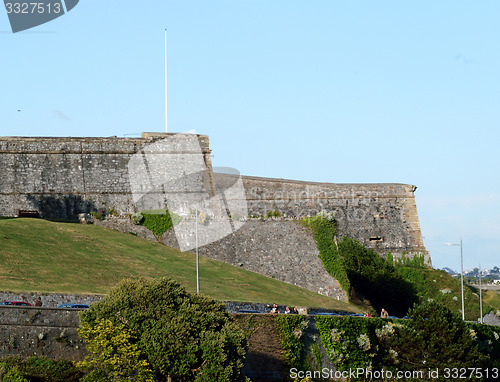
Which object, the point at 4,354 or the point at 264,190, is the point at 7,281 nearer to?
the point at 4,354

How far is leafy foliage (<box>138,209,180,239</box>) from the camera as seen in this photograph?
6931 centimetres

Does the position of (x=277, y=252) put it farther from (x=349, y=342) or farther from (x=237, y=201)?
(x=349, y=342)

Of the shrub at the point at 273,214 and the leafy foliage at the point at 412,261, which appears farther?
the leafy foliage at the point at 412,261

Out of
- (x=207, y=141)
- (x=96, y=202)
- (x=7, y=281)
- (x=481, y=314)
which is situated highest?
(x=207, y=141)

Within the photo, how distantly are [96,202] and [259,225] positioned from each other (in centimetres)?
1314

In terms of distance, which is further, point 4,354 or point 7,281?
point 7,281

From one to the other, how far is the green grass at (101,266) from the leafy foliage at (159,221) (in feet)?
7.92

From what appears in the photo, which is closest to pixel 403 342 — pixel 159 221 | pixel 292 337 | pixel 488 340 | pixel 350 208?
pixel 292 337

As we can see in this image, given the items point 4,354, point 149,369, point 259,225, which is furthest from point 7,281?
point 259,225

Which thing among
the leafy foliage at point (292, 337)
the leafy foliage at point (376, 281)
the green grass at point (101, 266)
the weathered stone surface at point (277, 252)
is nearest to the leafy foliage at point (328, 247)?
the weathered stone surface at point (277, 252)

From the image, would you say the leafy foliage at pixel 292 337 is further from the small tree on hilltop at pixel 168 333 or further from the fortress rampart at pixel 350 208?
the fortress rampart at pixel 350 208

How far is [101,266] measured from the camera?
5712 centimetres

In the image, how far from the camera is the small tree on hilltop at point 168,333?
125ft

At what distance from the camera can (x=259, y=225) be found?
7088 cm
